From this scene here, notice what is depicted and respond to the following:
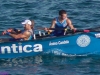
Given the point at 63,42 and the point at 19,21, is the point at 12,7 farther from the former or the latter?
the point at 63,42

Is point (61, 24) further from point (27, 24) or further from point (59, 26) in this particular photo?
point (27, 24)

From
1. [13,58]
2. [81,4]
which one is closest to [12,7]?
[81,4]

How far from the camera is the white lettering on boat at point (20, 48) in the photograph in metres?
26.1

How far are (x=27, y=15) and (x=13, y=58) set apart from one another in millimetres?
10488

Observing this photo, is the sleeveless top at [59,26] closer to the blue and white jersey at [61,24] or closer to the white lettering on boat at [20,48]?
the blue and white jersey at [61,24]

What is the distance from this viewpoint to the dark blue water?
82.3 feet

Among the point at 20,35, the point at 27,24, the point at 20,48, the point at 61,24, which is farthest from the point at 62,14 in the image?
the point at 20,48

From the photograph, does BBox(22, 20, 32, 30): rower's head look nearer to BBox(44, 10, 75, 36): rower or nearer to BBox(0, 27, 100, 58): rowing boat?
BBox(0, 27, 100, 58): rowing boat

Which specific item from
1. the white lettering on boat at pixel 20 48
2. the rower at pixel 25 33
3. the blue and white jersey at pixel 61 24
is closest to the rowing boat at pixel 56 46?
the white lettering on boat at pixel 20 48

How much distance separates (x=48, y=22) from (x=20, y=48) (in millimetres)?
8426

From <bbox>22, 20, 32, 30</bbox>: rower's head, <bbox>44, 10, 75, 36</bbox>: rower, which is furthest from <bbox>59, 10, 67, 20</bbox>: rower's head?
<bbox>22, 20, 32, 30</bbox>: rower's head

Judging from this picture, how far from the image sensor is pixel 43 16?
3597 centimetres

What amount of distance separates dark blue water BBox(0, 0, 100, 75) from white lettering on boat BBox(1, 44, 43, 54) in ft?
1.41

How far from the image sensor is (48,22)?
113ft
